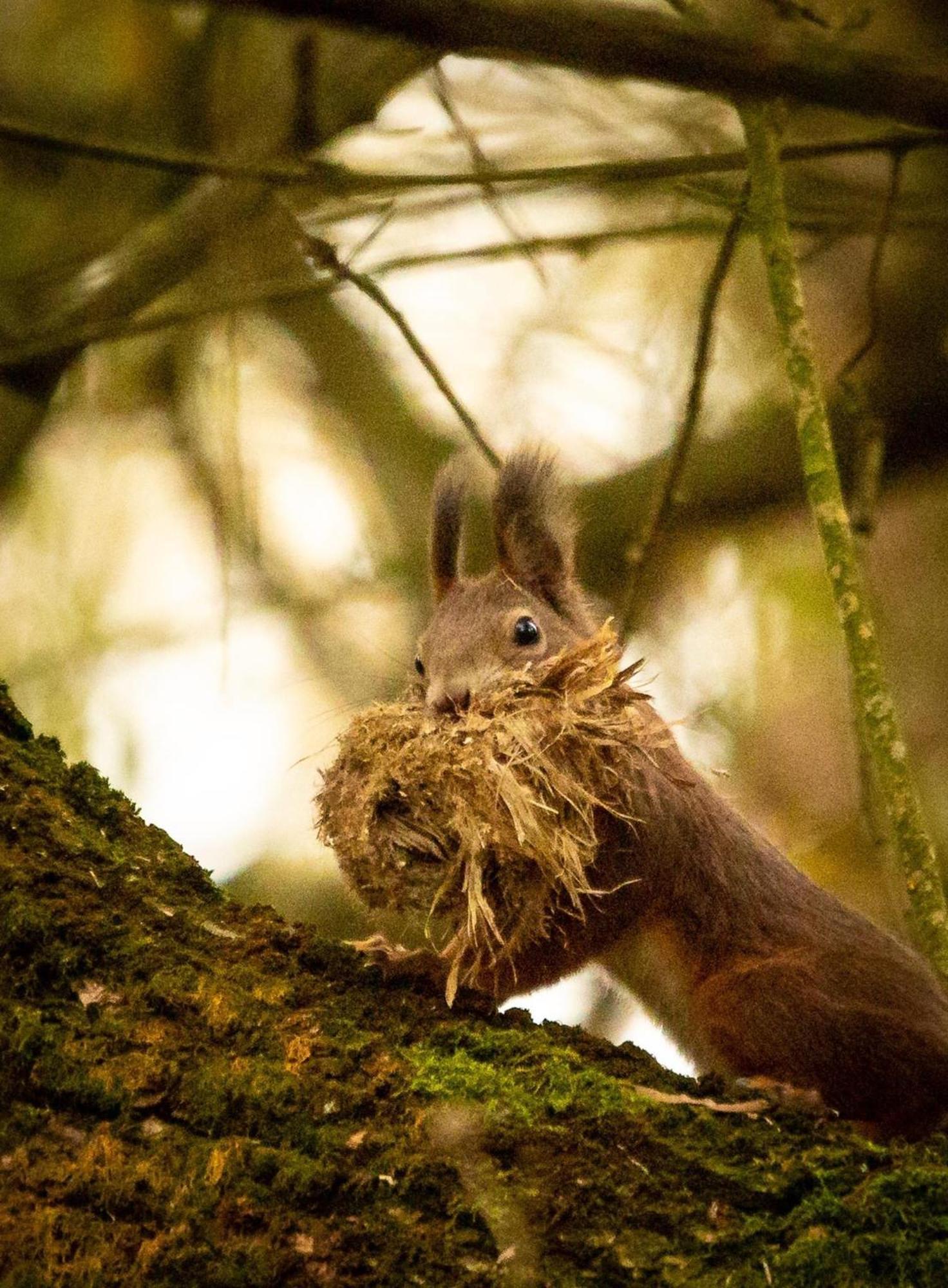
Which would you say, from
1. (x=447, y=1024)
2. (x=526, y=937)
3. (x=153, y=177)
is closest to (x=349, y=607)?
(x=153, y=177)

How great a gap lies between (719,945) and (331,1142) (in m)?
1.37

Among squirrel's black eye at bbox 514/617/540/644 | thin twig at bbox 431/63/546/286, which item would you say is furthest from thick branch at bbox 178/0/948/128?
squirrel's black eye at bbox 514/617/540/644

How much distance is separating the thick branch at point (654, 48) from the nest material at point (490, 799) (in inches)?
33.7

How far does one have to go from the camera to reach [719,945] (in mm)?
2879

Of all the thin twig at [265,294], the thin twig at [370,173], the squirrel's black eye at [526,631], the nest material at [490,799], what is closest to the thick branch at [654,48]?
the thin twig at [370,173]

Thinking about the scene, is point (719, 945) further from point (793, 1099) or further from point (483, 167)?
point (483, 167)

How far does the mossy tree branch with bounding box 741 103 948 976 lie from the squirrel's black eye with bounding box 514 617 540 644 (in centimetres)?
80

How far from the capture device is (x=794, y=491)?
4355 millimetres

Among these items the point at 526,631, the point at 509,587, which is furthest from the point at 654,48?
the point at 509,587

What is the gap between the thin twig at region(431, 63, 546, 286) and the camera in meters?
3.09

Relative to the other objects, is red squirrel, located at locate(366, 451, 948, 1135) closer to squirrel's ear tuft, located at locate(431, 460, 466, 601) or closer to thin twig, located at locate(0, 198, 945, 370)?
squirrel's ear tuft, located at locate(431, 460, 466, 601)

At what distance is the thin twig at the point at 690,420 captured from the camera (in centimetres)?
305

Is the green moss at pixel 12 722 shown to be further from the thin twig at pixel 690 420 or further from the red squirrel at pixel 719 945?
the thin twig at pixel 690 420

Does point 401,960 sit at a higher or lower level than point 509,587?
lower
